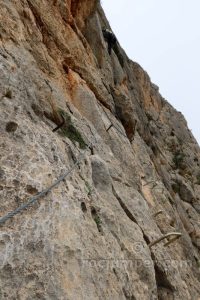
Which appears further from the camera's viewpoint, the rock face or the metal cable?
the rock face

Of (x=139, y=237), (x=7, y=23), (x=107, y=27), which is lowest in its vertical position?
(x=139, y=237)

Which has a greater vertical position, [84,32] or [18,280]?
[84,32]

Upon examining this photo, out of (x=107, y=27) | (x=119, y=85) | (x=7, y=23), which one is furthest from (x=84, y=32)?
(x=7, y=23)

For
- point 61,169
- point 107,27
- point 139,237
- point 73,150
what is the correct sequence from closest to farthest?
point 61,169 → point 73,150 → point 139,237 → point 107,27

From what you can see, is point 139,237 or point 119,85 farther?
point 119,85

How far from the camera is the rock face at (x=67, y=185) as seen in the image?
5.47 metres

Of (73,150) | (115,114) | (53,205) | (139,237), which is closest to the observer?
(53,205)

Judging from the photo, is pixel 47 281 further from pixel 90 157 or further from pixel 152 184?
pixel 152 184

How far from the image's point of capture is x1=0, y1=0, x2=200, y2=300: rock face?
17.9ft

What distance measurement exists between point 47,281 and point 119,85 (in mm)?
16169

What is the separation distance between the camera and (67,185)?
277 inches

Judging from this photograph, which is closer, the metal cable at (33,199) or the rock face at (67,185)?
the metal cable at (33,199)

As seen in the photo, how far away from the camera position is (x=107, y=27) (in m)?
23.7

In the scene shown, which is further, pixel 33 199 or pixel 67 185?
pixel 67 185
